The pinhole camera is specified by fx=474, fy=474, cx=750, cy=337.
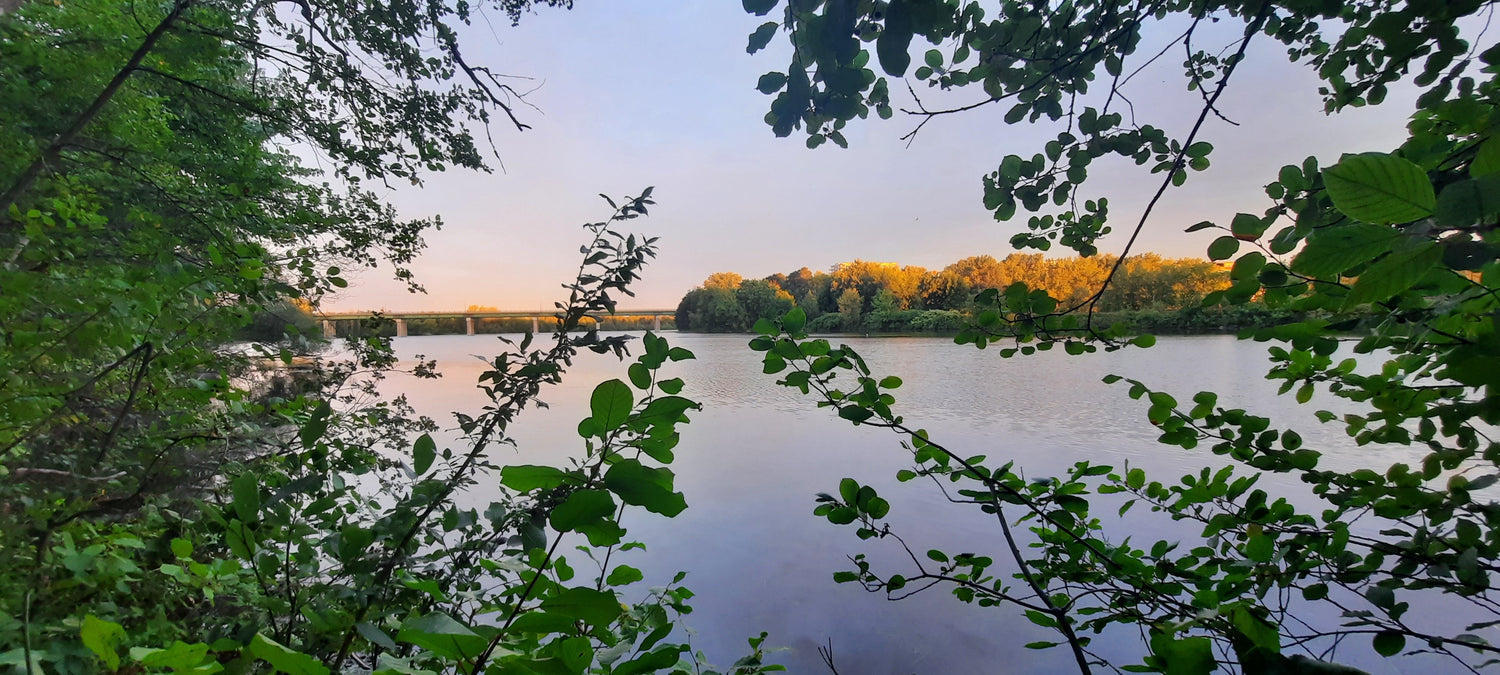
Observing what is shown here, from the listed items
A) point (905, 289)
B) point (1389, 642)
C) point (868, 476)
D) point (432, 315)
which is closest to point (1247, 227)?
point (1389, 642)

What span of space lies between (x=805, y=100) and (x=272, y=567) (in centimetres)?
70

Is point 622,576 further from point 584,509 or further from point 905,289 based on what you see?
point 905,289

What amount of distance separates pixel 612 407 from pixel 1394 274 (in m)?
0.44

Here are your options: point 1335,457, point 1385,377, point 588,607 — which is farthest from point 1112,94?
point 1335,457

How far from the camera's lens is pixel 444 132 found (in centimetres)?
204

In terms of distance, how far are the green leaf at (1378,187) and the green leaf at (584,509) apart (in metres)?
0.41

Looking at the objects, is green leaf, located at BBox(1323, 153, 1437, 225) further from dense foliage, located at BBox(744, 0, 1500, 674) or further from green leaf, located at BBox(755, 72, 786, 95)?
green leaf, located at BBox(755, 72, 786, 95)

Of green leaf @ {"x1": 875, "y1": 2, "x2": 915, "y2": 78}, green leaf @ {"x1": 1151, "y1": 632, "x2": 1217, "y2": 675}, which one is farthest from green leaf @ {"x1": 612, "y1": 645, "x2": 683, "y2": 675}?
green leaf @ {"x1": 875, "y1": 2, "x2": 915, "y2": 78}

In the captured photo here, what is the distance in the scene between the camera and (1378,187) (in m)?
0.26

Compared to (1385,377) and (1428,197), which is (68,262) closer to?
(1428,197)

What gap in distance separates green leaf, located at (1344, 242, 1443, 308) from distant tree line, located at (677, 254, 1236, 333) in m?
1.64

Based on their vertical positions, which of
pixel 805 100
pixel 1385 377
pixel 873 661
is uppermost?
pixel 805 100

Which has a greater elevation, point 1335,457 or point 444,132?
point 444,132

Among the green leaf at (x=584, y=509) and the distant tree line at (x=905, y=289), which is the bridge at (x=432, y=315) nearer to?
the distant tree line at (x=905, y=289)
